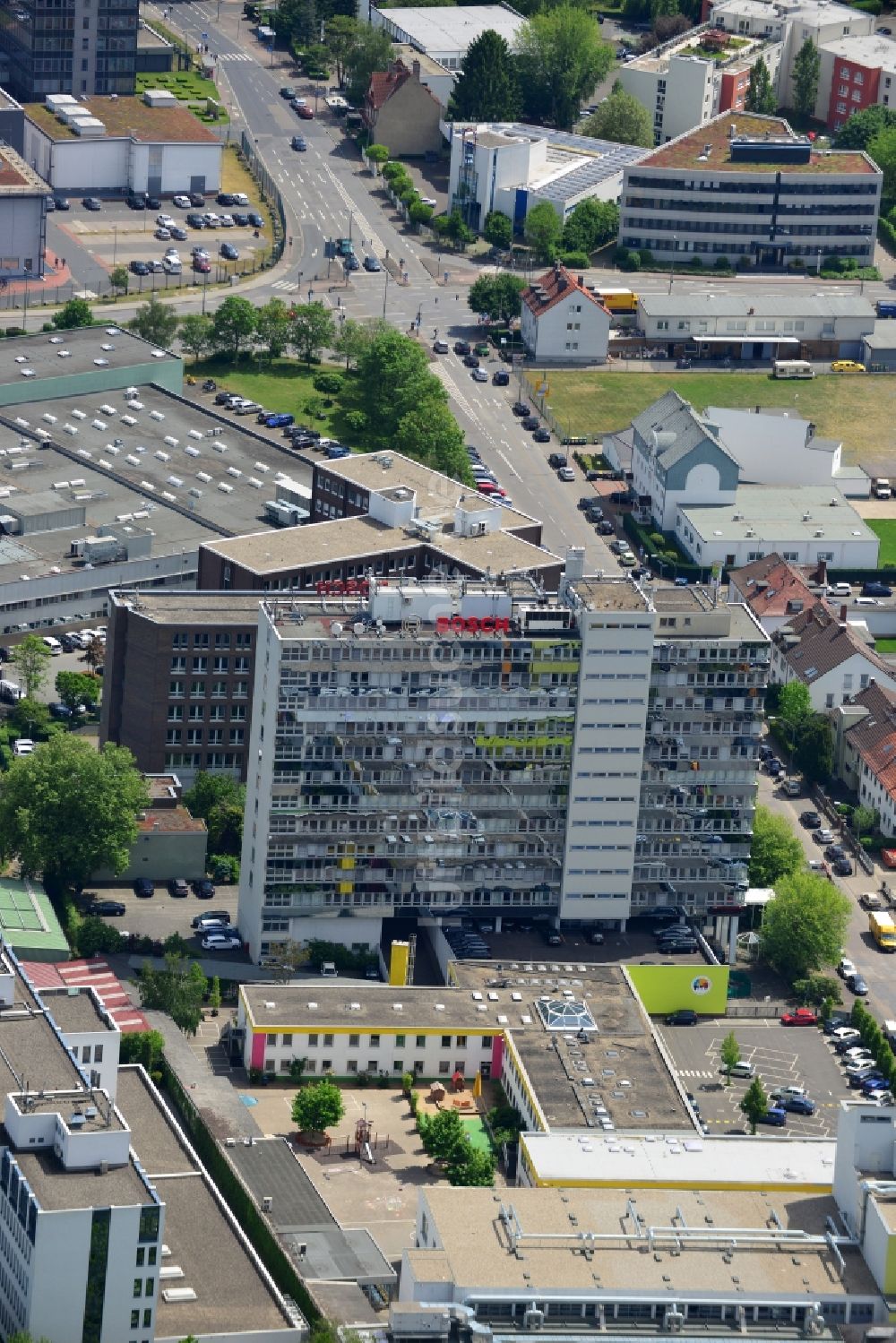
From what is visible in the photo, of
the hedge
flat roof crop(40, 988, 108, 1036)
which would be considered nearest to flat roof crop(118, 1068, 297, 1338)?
the hedge

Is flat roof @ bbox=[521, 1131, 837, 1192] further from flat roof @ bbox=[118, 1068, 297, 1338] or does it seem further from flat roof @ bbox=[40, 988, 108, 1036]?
flat roof @ bbox=[40, 988, 108, 1036]

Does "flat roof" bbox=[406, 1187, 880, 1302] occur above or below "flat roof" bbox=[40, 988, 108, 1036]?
below

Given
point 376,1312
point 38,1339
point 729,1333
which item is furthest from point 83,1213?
point 729,1333

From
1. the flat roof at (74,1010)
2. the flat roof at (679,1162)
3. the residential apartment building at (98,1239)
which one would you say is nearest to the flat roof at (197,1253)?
the residential apartment building at (98,1239)

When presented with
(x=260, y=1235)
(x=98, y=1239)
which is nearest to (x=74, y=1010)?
(x=260, y=1235)

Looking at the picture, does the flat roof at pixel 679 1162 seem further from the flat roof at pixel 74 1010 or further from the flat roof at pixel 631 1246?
the flat roof at pixel 74 1010

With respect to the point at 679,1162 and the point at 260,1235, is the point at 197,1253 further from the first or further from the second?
the point at 679,1162
